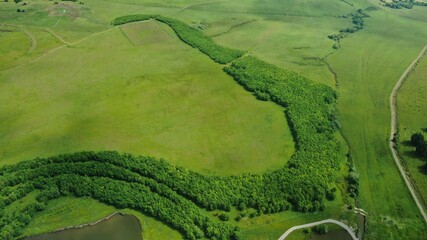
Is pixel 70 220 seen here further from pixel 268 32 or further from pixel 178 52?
pixel 268 32

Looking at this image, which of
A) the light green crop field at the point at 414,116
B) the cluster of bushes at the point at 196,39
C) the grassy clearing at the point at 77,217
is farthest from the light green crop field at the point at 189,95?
the cluster of bushes at the point at 196,39

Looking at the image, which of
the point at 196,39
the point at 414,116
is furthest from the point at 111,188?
the point at 414,116

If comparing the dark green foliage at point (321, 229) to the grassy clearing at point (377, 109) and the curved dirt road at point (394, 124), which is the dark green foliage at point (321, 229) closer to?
the grassy clearing at point (377, 109)

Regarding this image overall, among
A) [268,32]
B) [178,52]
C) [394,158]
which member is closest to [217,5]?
[268,32]

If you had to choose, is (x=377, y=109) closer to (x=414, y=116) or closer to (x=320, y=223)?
(x=414, y=116)

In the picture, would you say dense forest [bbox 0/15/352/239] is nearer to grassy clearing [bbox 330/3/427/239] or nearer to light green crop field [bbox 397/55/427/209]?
grassy clearing [bbox 330/3/427/239]

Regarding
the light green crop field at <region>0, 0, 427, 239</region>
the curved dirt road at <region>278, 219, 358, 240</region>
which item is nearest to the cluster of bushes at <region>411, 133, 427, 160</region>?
the light green crop field at <region>0, 0, 427, 239</region>
